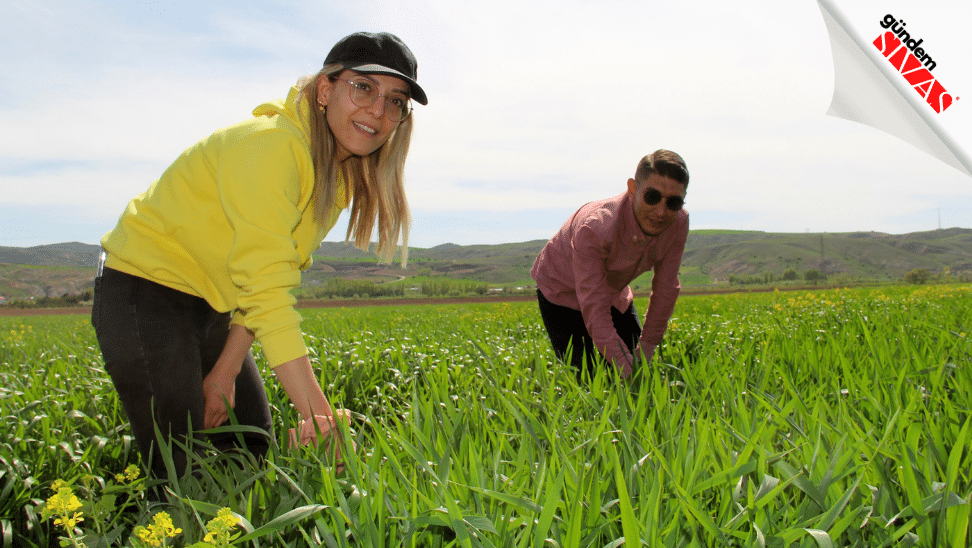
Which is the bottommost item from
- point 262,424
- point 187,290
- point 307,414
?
point 262,424

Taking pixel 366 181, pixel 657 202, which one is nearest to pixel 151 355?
pixel 366 181

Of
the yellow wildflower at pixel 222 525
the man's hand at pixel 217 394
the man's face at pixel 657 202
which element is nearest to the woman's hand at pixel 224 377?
the man's hand at pixel 217 394

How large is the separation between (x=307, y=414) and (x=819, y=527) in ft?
4.63

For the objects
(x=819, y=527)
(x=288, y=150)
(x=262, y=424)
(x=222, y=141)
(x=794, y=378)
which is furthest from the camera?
(x=794, y=378)

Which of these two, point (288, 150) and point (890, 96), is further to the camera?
point (890, 96)

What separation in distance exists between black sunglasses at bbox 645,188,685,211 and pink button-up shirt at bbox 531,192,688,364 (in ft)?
0.77

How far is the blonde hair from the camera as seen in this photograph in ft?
6.23

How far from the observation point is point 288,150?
1705 millimetres

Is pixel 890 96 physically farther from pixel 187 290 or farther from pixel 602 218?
pixel 187 290

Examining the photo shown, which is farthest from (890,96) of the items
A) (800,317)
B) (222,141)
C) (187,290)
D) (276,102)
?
(187,290)

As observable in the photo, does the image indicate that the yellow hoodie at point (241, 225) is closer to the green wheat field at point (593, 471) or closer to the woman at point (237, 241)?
the woman at point (237, 241)

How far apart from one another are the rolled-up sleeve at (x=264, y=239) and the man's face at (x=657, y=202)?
6.63ft

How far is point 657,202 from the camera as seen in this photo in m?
3.02

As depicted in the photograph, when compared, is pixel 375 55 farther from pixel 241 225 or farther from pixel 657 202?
pixel 657 202
